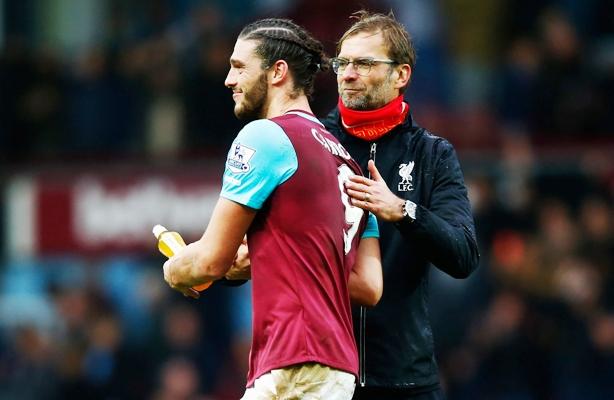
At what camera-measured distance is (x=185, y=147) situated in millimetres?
12477

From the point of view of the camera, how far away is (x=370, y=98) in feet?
17.7

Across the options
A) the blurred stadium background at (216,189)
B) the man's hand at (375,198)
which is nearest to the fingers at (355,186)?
the man's hand at (375,198)

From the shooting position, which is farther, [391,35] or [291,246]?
[391,35]

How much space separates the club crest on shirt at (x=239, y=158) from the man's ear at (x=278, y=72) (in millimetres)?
328

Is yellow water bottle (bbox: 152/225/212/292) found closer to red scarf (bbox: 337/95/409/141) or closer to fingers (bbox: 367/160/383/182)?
fingers (bbox: 367/160/383/182)

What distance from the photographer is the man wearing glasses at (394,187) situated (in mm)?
5371

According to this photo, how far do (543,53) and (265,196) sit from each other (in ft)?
25.0

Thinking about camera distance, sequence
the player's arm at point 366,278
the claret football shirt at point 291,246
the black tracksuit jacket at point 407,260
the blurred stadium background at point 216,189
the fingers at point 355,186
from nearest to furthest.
Answer: the claret football shirt at point 291,246 < the fingers at point 355,186 < the player's arm at point 366,278 < the black tracksuit jacket at point 407,260 < the blurred stadium background at point 216,189

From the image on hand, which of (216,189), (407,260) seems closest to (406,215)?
(407,260)

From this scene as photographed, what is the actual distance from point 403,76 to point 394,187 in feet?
1.39

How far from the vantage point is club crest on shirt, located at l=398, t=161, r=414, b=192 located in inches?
215

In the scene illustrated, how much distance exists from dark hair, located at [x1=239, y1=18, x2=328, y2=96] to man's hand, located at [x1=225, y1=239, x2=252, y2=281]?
60 cm

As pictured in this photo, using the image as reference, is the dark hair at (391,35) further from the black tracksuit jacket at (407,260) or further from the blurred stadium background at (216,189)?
the blurred stadium background at (216,189)

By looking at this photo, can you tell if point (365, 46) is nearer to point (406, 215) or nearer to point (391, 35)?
point (391, 35)
